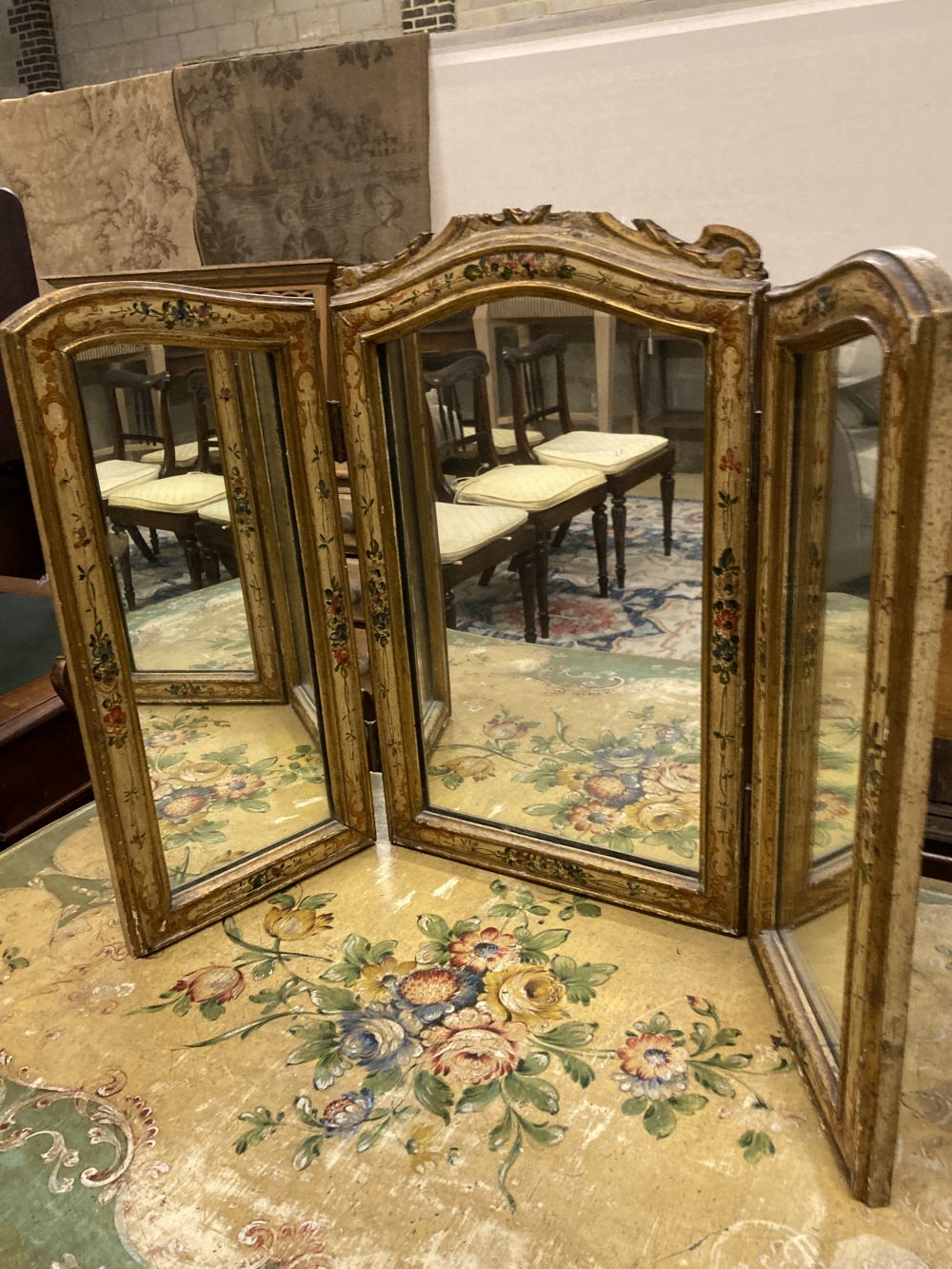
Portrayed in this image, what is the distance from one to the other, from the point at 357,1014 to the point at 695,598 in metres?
0.41

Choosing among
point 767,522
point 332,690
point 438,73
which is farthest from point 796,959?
point 438,73

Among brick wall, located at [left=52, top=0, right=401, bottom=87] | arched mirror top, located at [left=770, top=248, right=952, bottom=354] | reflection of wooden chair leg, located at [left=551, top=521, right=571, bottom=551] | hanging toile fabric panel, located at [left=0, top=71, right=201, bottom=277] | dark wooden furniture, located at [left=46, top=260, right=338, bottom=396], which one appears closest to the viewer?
arched mirror top, located at [left=770, top=248, right=952, bottom=354]

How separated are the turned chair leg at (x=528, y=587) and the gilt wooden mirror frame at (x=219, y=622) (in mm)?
163

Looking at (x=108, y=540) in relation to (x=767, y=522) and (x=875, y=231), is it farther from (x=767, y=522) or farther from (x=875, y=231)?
(x=875, y=231)

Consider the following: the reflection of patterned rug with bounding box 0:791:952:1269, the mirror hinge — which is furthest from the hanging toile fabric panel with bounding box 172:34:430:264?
the reflection of patterned rug with bounding box 0:791:952:1269

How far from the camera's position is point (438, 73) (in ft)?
4.47

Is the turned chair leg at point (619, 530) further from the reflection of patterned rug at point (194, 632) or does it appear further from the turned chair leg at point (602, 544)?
the reflection of patterned rug at point (194, 632)

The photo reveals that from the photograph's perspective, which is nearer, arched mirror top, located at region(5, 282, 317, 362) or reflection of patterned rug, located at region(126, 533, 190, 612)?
arched mirror top, located at region(5, 282, 317, 362)

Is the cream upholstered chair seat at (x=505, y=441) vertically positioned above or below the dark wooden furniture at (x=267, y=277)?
below

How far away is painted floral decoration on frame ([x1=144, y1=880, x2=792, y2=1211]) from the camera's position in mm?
666

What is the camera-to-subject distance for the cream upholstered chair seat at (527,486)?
826 millimetres

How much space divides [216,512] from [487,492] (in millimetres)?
252

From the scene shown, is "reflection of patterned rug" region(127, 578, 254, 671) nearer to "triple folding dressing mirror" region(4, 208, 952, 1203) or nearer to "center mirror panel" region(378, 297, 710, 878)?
"triple folding dressing mirror" region(4, 208, 952, 1203)

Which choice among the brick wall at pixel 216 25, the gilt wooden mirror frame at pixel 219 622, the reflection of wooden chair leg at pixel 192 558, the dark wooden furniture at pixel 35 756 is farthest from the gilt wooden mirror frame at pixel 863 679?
the brick wall at pixel 216 25
